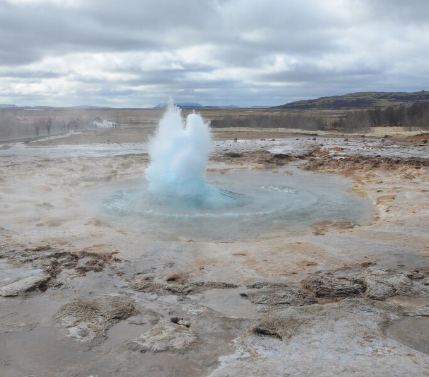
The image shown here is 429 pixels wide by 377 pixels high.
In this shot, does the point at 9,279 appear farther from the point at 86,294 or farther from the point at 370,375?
the point at 370,375

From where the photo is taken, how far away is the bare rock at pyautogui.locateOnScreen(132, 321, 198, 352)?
3928mm

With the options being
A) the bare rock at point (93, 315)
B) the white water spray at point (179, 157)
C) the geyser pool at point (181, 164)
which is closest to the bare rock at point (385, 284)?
the bare rock at point (93, 315)

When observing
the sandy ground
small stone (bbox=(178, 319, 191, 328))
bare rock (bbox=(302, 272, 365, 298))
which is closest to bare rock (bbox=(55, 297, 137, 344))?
the sandy ground

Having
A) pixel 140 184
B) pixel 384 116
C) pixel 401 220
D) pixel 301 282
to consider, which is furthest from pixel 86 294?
pixel 384 116

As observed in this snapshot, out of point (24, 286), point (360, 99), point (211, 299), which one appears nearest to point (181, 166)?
point (24, 286)

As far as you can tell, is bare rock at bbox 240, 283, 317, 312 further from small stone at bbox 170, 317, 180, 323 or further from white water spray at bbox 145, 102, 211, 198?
white water spray at bbox 145, 102, 211, 198

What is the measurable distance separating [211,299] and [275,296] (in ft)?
2.50

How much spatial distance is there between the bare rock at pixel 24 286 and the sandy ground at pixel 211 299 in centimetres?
2

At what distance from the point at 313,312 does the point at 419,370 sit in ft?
4.27

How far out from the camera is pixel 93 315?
4566 millimetres

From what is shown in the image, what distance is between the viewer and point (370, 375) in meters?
3.28

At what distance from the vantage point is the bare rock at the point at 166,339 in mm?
3928

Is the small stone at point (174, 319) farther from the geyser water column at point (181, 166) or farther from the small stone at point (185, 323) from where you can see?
the geyser water column at point (181, 166)

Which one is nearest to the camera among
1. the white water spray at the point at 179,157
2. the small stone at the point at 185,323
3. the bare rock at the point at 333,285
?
the small stone at the point at 185,323
